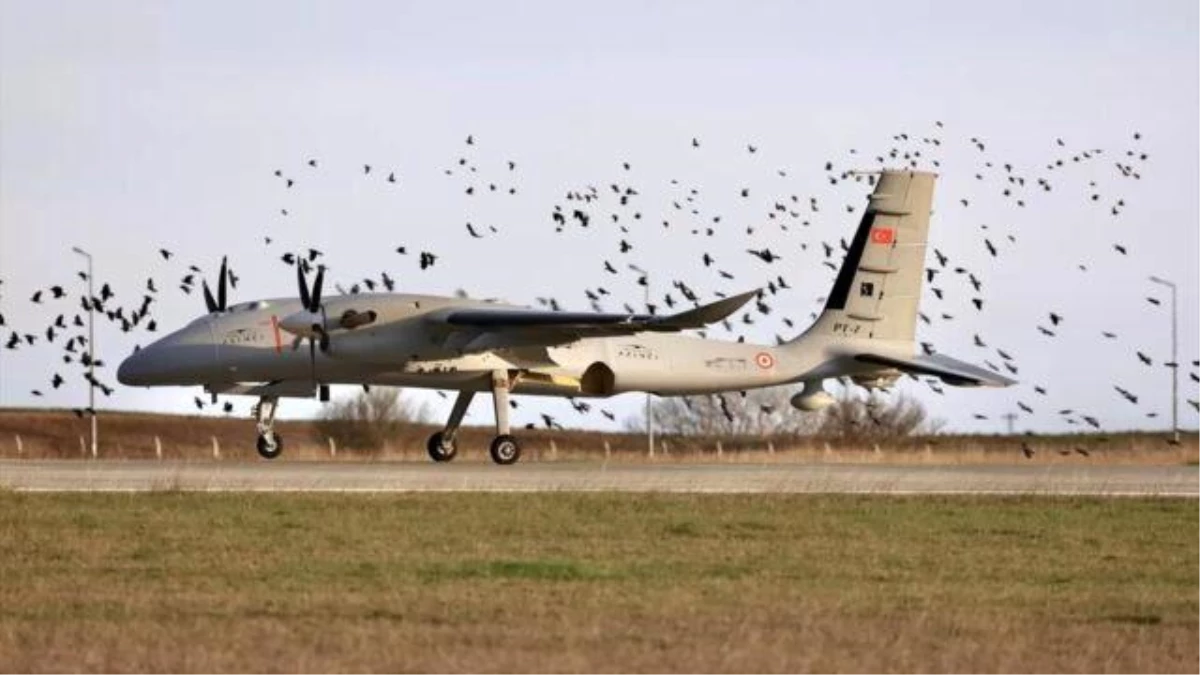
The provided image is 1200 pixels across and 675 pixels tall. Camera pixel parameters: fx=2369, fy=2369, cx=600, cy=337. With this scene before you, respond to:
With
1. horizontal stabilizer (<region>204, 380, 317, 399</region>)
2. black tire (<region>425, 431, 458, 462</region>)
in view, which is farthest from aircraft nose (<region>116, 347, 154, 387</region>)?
black tire (<region>425, 431, 458, 462</region>)

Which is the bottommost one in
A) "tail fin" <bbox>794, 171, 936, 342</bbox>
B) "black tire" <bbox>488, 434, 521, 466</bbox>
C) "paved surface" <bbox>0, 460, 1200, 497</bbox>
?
"paved surface" <bbox>0, 460, 1200, 497</bbox>

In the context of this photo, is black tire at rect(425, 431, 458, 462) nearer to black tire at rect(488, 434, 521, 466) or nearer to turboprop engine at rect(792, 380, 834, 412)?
black tire at rect(488, 434, 521, 466)

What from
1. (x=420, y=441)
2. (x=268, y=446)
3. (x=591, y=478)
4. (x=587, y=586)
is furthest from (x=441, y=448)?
(x=420, y=441)

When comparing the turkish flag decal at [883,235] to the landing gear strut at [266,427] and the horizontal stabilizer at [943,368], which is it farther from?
the landing gear strut at [266,427]

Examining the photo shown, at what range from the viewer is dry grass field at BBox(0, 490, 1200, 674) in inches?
685

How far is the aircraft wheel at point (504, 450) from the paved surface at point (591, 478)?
0.59 metres

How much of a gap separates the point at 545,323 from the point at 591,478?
7.43 meters

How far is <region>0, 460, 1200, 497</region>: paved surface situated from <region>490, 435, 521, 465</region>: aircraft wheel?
59 cm

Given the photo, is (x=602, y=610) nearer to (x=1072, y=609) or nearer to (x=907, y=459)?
(x=1072, y=609)

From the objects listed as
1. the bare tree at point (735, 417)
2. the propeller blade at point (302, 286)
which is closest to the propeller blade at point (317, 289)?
the propeller blade at point (302, 286)

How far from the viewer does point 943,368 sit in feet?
189

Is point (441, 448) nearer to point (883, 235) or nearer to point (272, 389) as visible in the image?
point (272, 389)

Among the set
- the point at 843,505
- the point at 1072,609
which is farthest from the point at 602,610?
the point at 843,505

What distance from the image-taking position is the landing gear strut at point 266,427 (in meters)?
52.4
